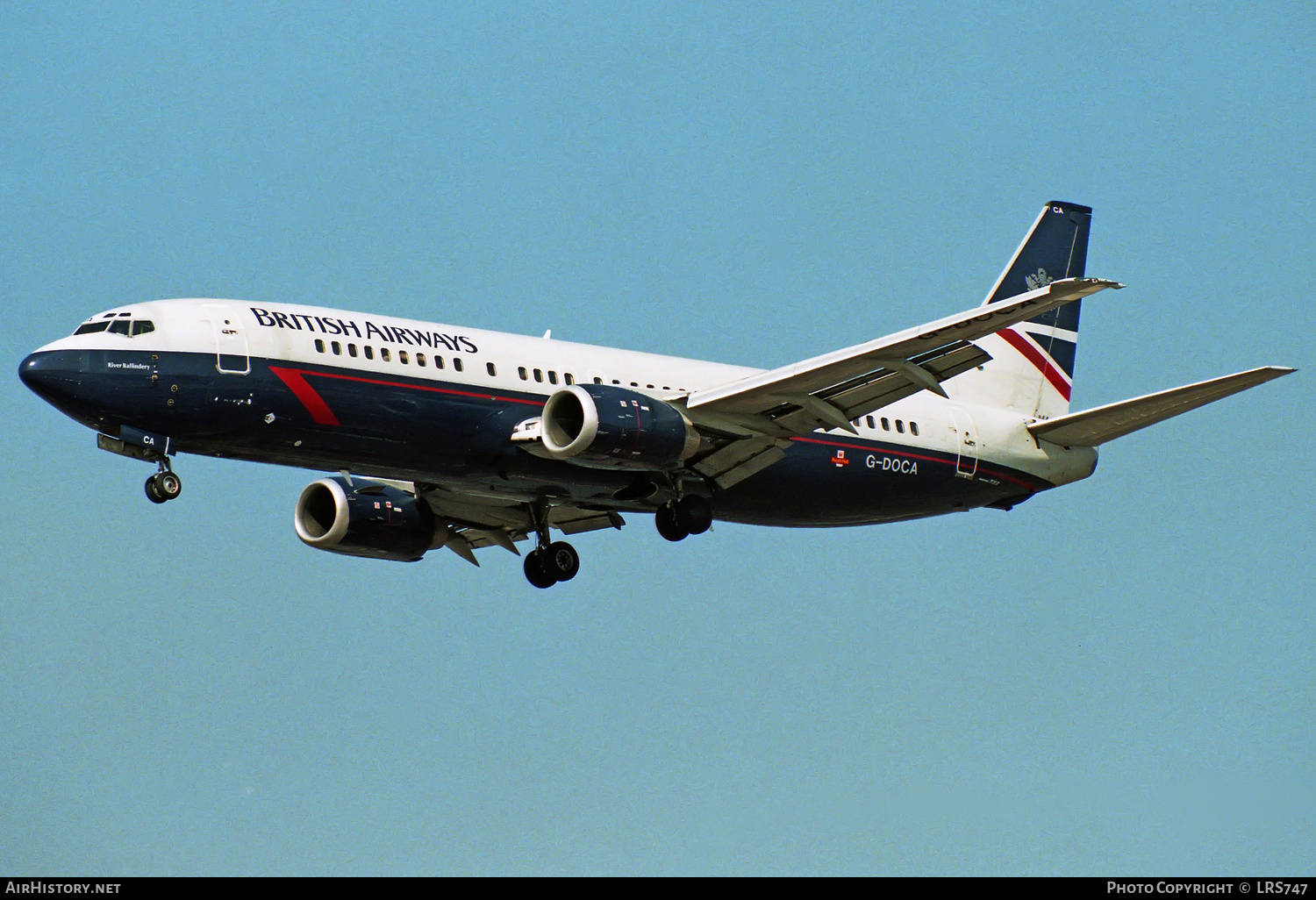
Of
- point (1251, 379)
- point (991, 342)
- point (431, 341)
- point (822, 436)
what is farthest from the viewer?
point (991, 342)

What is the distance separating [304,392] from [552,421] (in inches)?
195

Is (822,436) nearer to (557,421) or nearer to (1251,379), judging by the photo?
(557,421)

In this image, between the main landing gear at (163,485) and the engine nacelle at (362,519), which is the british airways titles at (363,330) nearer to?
the main landing gear at (163,485)

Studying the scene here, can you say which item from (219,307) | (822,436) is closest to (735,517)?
(822,436)

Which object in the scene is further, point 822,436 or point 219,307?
point 822,436

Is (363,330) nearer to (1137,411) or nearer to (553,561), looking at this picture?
(553,561)

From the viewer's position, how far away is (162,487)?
35.8m

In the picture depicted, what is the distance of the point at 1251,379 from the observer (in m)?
35.5

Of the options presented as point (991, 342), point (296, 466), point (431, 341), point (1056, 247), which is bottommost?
point (296, 466)

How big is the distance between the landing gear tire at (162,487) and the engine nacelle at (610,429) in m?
7.27

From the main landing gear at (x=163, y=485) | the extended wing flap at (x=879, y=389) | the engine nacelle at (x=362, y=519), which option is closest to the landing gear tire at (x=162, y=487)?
the main landing gear at (x=163, y=485)

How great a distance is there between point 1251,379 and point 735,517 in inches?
485

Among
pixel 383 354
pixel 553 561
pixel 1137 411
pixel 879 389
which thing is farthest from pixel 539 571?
pixel 1137 411

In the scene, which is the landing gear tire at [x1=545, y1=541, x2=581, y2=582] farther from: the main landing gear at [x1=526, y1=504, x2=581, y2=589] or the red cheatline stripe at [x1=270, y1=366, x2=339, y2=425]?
the red cheatline stripe at [x1=270, y1=366, x2=339, y2=425]
